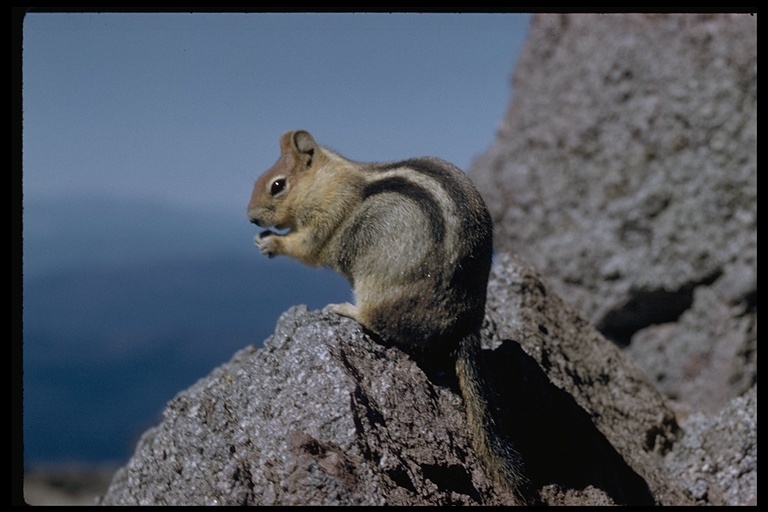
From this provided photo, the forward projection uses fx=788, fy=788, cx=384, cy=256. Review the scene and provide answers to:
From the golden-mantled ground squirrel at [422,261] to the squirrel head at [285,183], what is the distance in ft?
0.80

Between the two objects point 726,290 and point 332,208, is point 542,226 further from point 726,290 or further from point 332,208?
point 332,208

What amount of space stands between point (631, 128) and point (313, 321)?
583 centimetres

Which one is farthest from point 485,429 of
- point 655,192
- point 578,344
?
point 655,192

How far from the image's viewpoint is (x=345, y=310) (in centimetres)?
516

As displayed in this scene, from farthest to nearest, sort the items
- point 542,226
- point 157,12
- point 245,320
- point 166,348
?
point 245,320, point 166,348, point 542,226, point 157,12

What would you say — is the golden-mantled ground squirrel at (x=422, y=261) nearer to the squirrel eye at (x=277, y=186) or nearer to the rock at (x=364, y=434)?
the rock at (x=364, y=434)

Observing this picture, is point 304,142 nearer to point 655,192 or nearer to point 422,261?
point 422,261

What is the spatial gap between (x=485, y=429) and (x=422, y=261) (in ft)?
3.63

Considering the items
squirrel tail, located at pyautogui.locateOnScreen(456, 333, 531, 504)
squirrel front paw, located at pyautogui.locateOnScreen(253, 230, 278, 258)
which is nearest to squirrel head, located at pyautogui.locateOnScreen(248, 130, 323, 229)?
squirrel front paw, located at pyautogui.locateOnScreen(253, 230, 278, 258)

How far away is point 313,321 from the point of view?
509 cm

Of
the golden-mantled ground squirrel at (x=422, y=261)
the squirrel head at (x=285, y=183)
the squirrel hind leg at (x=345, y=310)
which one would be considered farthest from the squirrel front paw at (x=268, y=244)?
the squirrel hind leg at (x=345, y=310)

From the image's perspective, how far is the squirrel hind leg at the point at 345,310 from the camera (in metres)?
5.11
